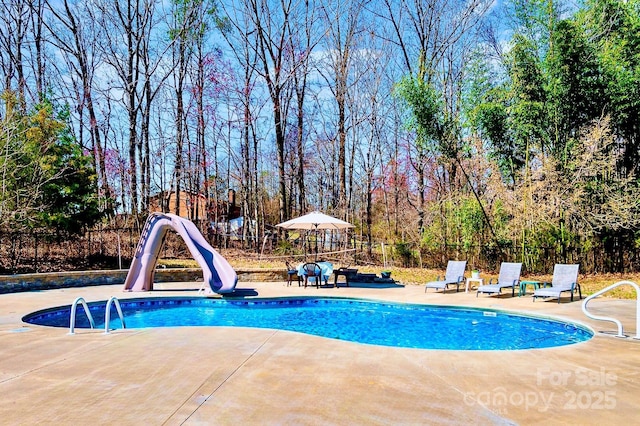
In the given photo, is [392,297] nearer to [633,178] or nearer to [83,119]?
[633,178]

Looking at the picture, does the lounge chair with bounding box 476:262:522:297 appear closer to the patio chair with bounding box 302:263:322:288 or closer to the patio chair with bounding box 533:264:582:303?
the patio chair with bounding box 533:264:582:303

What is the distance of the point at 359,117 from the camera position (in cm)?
2359

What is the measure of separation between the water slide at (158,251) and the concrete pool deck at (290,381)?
15.4 ft

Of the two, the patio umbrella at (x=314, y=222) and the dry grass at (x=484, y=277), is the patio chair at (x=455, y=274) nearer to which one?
the dry grass at (x=484, y=277)

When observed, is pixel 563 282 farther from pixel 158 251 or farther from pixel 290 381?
pixel 158 251

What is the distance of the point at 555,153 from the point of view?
13.1 metres

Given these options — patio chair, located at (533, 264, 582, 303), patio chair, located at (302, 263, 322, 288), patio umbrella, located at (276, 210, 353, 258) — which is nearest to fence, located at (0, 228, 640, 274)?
patio umbrella, located at (276, 210, 353, 258)

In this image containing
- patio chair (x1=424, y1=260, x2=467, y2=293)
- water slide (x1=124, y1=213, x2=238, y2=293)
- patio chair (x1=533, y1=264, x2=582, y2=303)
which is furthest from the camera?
patio chair (x1=424, y1=260, x2=467, y2=293)

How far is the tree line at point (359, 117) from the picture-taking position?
1305 cm

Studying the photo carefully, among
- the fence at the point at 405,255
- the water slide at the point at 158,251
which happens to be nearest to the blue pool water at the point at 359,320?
the water slide at the point at 158,251

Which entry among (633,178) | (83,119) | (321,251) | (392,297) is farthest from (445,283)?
(83,119)

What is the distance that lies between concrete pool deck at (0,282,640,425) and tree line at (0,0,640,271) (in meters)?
8.58

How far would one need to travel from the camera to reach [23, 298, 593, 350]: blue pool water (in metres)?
7.34

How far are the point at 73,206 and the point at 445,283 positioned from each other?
11766 mm
